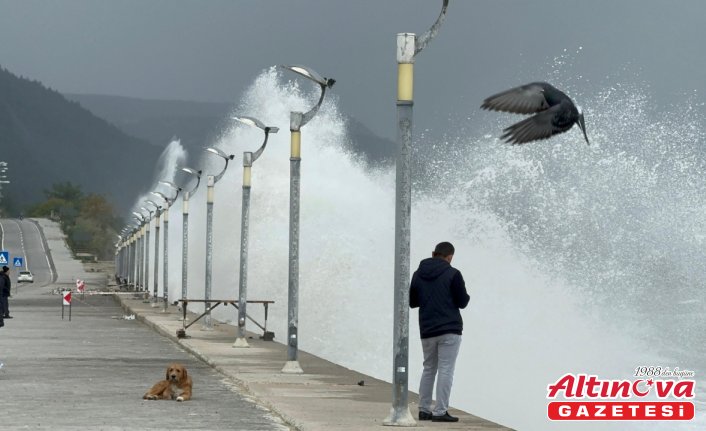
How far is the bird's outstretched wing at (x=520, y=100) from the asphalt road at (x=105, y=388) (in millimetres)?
5256

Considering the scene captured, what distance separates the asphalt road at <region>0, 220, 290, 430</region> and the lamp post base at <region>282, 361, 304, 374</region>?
3.71 feet

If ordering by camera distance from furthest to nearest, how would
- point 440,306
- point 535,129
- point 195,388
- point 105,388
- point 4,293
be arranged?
point 4,293 → point 195,388 → point 105,388 → point 440,306 → point 535,129

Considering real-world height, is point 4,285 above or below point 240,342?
above

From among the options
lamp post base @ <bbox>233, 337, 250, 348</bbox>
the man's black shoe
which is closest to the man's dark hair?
the man's black shoe

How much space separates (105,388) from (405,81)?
8007 mm

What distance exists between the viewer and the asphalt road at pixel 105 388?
17984 mm

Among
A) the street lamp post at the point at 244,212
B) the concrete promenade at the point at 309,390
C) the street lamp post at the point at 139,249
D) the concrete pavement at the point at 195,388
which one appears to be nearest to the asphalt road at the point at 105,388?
the concrete pavement at the point at 195,388

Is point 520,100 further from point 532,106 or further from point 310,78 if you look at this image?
point 310,78

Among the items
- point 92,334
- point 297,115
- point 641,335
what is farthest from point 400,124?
point 641,335

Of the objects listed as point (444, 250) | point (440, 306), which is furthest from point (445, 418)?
point (444, 250)

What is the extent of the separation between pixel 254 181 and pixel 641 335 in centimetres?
2372

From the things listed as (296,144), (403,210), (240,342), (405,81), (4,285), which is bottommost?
(240,342)

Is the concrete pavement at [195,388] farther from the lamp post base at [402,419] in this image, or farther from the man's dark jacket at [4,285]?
the man's dark jacket at [4,285]

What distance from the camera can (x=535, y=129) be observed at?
1402cm
